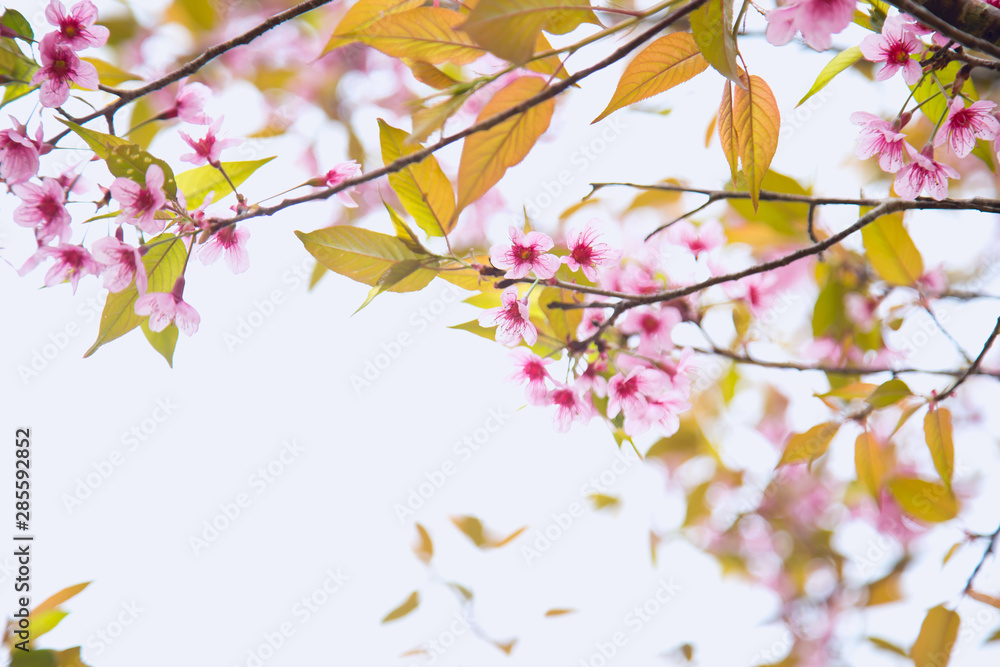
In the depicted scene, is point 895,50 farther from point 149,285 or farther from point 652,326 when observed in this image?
point 149,285

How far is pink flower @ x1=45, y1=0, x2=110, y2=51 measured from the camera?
0.78 m

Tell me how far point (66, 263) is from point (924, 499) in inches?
61.2

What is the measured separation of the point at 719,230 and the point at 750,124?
22.0 inches

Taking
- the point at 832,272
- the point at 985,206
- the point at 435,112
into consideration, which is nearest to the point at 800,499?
the point at 832,272

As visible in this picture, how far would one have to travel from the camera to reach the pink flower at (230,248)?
0.79m

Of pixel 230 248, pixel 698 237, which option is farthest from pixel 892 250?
pixel 230 248

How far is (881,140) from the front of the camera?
765mm

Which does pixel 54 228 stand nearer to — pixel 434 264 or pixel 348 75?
pixel 434 264

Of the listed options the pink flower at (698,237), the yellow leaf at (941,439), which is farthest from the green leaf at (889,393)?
the pink flower at (698,237)

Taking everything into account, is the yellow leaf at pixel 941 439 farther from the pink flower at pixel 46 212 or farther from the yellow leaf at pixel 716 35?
the pink flower at pixel 46 212

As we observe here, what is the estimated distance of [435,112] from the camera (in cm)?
55

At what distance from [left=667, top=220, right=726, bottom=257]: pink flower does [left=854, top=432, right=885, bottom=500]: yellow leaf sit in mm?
464

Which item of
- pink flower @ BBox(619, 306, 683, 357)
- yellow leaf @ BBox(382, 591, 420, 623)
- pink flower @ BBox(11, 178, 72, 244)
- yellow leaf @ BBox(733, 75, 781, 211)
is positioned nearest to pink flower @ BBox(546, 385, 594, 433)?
pink flower @ BBox(619, 306, 683, 357)

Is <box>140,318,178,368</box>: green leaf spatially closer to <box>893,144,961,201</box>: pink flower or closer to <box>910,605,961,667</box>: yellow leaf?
<box>893,144,961,201</box>: pink flower
